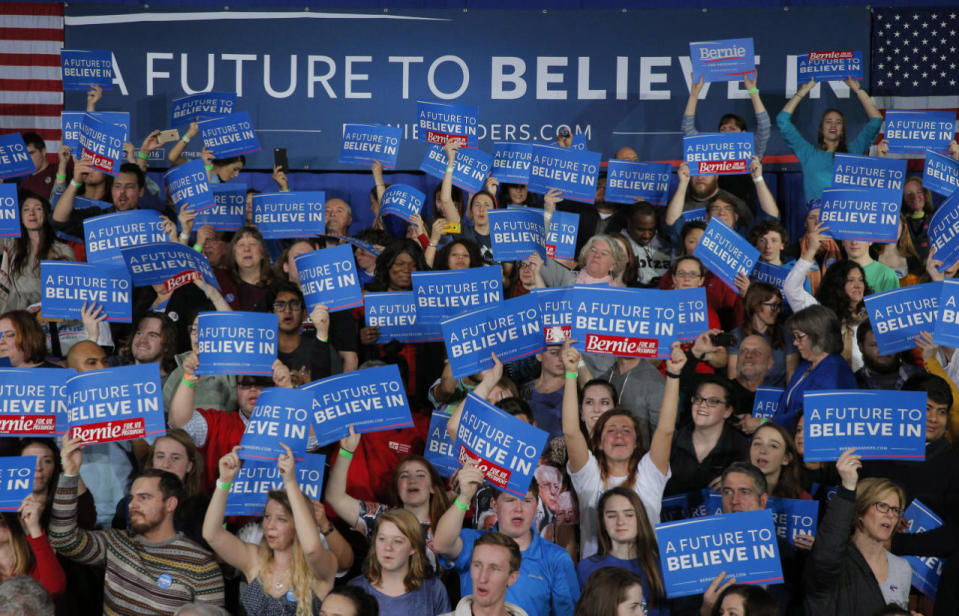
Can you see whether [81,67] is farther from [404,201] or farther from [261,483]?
[261,483]

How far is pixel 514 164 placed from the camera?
8.09 m

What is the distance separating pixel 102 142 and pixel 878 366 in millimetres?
4713

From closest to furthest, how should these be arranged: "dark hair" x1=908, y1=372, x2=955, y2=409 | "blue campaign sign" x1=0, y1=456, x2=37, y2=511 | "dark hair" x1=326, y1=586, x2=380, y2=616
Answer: "dark hair" x1=326, y1=586, x2=380, y2=616 → "blue campaign sign" x1=0, y1=456, x2=37, y2=511 → "dark hair" x1=908, y1=372, x2=955, y2=409

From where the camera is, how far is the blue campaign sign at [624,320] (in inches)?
213

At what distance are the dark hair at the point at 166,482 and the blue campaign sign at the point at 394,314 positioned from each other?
5.68 ft

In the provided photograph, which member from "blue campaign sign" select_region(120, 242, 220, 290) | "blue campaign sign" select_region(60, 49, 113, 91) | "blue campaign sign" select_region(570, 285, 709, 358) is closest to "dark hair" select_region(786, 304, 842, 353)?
"blue campaign sign" select_region(570, 285, 709, 358)

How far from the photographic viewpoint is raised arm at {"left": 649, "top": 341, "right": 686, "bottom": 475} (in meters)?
5.25

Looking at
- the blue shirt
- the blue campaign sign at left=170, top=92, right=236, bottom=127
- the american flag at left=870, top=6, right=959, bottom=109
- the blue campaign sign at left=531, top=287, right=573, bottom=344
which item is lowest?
the blue shirt

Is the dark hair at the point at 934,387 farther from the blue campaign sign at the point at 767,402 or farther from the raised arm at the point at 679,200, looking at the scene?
the raised arm at the point at 679,200

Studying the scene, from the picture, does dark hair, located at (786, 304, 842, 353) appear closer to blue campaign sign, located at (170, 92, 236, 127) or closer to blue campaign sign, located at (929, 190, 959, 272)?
blue campaign sign, located at (929, 190, 959, 272)

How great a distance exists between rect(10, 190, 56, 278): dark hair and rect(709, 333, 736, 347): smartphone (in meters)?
3.96

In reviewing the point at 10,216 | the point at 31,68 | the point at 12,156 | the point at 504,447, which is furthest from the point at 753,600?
the point at 31,68

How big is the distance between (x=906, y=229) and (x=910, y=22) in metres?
2.50

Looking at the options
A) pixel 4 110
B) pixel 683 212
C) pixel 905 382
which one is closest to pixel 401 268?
pixel 683 212
